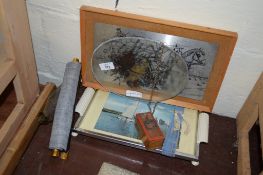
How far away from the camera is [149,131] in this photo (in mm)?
751

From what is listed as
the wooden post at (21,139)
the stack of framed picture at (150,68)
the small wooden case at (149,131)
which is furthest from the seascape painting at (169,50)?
the wooden post at (21,139)

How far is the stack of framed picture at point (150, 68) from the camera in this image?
78 centimetres

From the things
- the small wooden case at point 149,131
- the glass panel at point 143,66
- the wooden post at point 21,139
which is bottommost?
the wooden post at point 21,139

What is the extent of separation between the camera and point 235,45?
0.79 meters

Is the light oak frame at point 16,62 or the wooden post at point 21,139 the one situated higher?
the light oak frame at point 16,62

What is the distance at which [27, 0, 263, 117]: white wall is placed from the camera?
0.74 metres

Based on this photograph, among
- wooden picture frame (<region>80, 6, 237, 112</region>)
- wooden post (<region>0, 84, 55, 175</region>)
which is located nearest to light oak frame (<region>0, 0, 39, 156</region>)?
wooden post (<region>0, 84, 55, 175</region>)

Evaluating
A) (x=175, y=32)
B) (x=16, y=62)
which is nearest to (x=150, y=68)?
(x=175, y=32)

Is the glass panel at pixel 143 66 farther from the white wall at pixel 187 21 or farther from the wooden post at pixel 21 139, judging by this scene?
the wooden post at pixel 21 139

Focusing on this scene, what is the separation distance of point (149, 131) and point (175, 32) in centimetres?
28

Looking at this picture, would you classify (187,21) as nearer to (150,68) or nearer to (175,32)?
(175,32)

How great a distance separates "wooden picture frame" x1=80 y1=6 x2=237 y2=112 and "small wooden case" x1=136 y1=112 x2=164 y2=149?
0.22 metres

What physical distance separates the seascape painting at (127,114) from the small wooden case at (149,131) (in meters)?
0.05

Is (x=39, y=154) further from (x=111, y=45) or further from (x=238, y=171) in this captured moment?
(x=238, y=171)
